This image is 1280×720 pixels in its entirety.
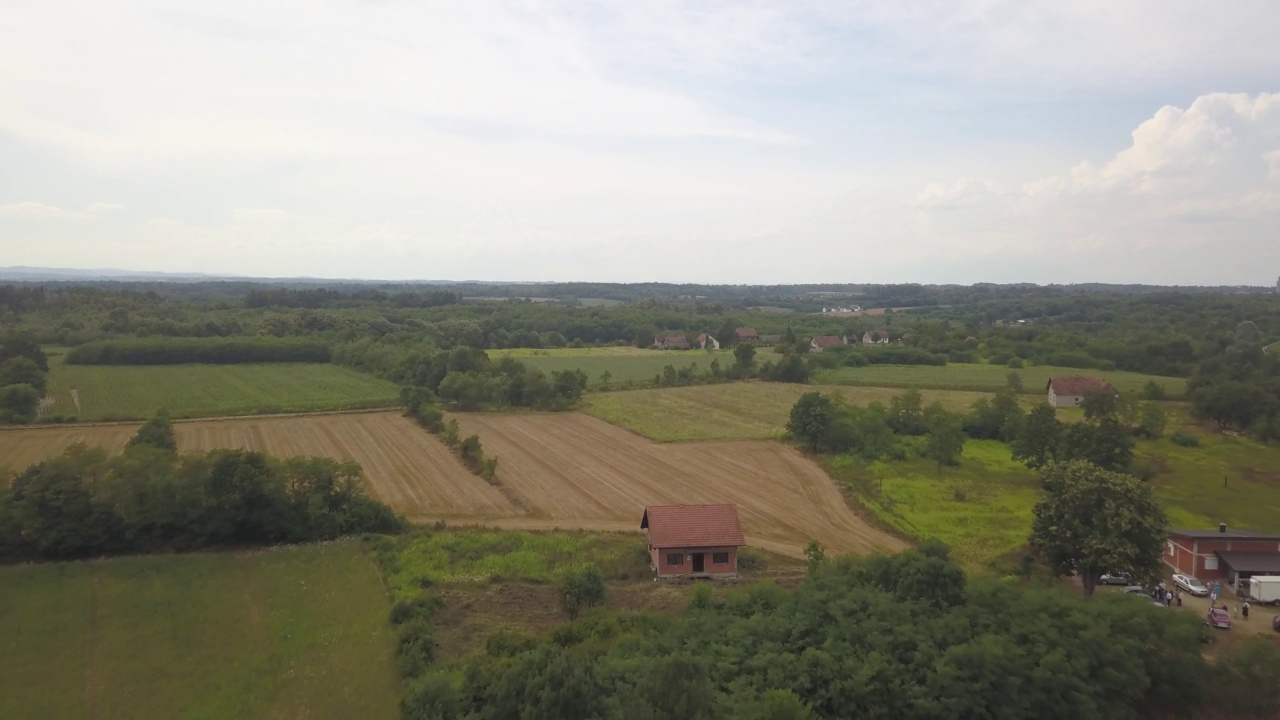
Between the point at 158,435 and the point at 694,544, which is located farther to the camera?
the point at 158,435

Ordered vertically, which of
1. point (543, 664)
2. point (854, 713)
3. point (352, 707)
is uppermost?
point (543, 664)

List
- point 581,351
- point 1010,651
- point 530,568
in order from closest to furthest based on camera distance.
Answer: point 1010,651 → point 530,568 → point 581,351

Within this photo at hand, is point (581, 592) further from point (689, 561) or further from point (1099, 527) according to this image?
point (1099, 527)

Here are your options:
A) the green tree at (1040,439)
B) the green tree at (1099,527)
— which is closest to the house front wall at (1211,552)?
the green tree at (1099,527)

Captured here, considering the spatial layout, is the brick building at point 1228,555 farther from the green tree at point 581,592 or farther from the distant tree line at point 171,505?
the distant tree line at point 171,505

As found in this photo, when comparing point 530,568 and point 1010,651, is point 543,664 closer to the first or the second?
point 1010,651

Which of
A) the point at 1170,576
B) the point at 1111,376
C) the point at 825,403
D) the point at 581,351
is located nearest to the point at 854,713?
the point at 1170,576

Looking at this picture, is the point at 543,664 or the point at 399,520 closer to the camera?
the point at 543,664

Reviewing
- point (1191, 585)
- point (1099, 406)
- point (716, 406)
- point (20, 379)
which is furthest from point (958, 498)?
point (20, 379)
